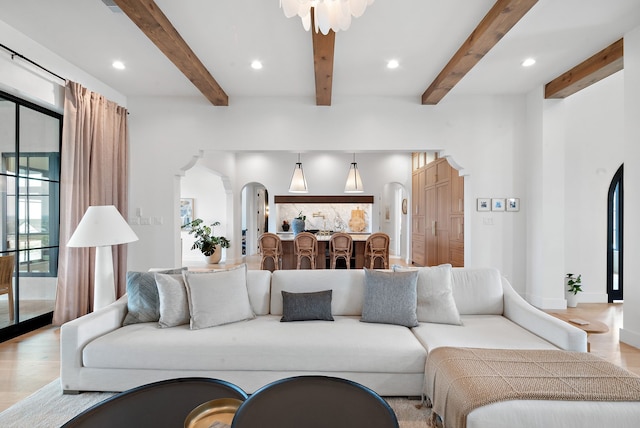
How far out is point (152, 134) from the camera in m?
4.92

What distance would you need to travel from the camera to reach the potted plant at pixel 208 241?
8242 millimetres

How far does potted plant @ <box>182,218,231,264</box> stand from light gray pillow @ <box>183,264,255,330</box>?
5.81m

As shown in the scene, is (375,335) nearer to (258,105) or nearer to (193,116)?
(258,105)

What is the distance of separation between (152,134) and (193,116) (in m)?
0.64

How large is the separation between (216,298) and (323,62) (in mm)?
2490

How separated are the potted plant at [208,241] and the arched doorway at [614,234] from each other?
738 cm

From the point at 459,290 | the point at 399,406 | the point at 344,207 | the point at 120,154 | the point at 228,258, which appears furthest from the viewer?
the point at 344,207

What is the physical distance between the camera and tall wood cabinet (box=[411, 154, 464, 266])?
18.7ft

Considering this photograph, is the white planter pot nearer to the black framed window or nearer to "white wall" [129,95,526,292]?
"white wall" [129,95,526,292]

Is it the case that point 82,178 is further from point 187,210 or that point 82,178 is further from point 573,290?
point 573,290

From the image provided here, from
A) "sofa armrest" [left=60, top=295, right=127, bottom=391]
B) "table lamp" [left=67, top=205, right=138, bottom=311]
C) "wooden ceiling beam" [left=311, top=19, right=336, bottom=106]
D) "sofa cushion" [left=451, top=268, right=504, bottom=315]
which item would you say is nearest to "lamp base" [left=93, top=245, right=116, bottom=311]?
"table lamp" [left=67, top=205, right=138, bottom=311]

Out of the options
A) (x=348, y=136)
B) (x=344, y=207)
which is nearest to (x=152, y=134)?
(x=348, y=136)

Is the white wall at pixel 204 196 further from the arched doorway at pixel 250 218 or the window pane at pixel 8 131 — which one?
the window pane at pixel 8 131

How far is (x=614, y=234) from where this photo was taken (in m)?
4.89
